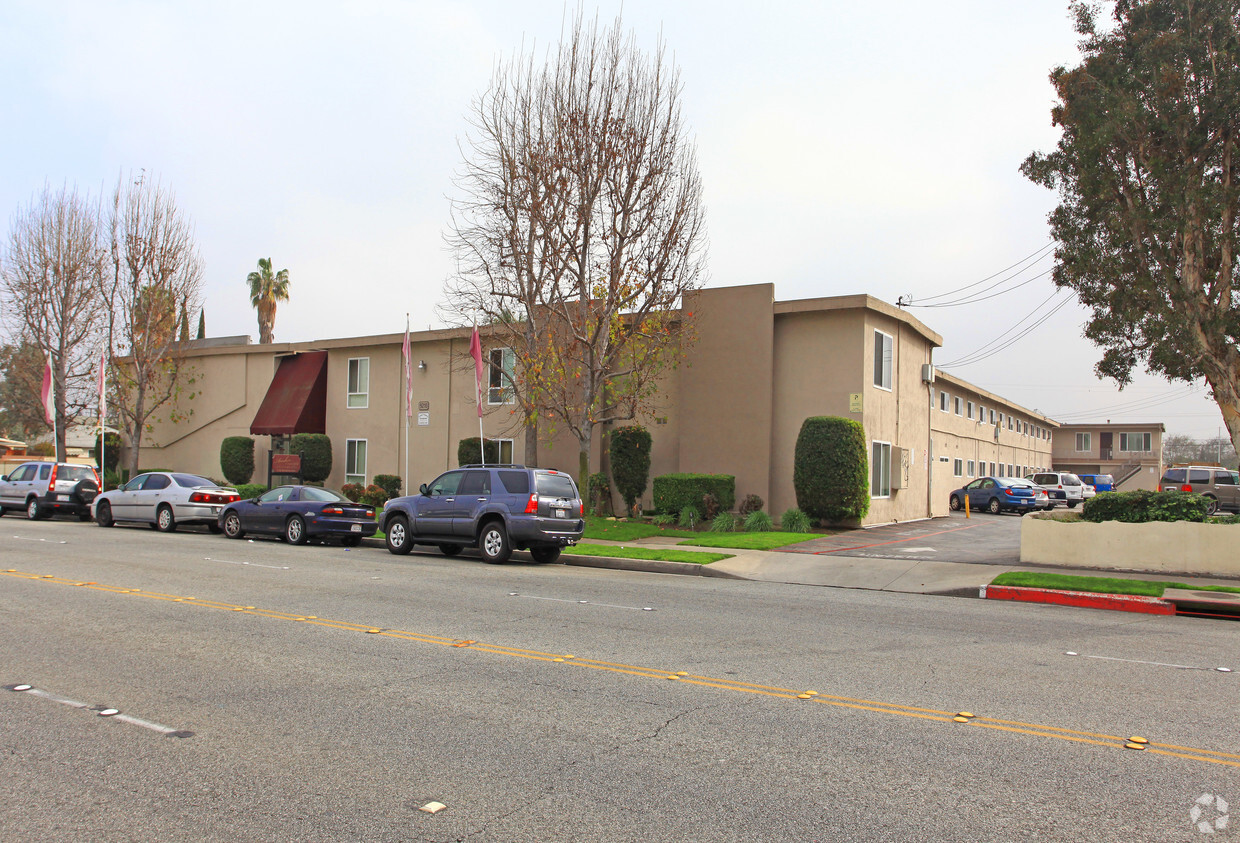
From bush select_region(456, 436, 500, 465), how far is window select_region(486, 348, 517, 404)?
4.79 ft

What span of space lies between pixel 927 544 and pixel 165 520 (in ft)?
63.6

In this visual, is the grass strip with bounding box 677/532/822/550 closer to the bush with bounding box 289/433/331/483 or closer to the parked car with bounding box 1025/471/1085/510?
the bush with bounding box 289/433/331/483

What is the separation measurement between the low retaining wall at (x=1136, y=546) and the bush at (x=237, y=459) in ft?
91.5

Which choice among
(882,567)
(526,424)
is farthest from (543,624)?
(526,424)

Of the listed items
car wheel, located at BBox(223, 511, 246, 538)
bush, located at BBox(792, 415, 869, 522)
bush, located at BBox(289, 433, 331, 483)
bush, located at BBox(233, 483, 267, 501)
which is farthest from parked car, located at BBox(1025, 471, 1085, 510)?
car wheel, located at BBox(223, 511, 246, 538)

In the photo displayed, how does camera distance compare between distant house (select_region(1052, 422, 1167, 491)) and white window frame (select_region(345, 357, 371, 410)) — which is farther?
distant house (select_region(1052, 422, 1167, 491))

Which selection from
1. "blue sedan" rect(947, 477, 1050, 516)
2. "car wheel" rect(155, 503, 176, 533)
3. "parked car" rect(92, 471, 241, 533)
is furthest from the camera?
"blue sedan" rect(947, 477, 1050, 516)

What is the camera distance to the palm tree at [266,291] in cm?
5638

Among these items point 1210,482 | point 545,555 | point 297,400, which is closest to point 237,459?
point 297,400

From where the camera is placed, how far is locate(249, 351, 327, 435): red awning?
108 ft

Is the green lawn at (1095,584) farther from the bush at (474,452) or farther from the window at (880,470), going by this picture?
the bush at (474,452)

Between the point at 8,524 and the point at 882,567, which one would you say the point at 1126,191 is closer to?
the point at 882,567

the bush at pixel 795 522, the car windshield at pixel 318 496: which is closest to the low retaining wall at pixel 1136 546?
the bush at pixel 795 522

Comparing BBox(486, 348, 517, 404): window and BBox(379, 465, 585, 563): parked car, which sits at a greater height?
BBox(486, 348, 517, 404): window
